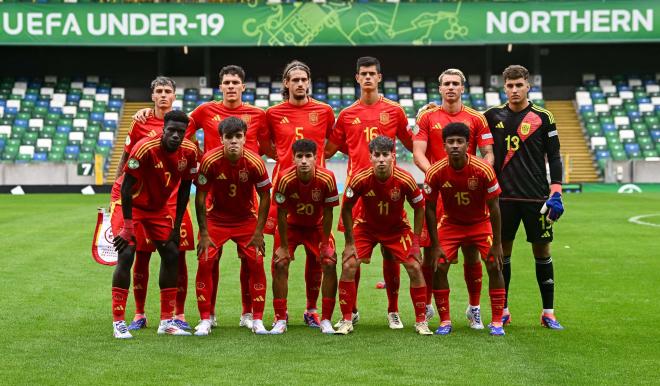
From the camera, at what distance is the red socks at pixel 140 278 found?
30.0ft

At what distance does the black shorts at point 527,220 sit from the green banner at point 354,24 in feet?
98.1

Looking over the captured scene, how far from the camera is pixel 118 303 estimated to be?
27.7 feet

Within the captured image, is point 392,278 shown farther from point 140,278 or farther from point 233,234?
point 140,278

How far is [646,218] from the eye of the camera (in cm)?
2211

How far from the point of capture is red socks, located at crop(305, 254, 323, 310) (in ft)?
30.6

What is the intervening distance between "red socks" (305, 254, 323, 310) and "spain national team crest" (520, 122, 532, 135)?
2.20 metres

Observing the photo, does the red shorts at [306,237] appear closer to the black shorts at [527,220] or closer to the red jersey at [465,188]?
the red jersey at [465,188]

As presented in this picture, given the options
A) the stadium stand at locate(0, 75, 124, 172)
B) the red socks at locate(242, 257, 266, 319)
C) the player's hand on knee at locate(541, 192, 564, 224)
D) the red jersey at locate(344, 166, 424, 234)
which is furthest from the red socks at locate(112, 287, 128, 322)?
the stadium stand at locate(0, 75, 124, 172)

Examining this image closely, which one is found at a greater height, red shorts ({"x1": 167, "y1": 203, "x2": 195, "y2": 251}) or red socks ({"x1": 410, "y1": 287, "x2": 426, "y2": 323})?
red shorts ({"x1": 167, "y1": 203, "x2": 195, "y2": 251})

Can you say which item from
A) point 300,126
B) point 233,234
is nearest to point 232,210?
point 233,234

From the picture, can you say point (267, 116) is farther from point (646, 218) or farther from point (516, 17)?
point (516, 17)

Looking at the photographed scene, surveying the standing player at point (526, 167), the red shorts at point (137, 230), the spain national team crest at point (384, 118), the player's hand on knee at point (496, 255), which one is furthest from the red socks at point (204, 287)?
the standing player at point (526, 167)

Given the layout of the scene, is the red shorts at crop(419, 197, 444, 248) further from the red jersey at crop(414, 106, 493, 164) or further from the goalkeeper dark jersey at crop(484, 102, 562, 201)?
the goalkeeper dark jersey at crop(484, 102, 562, 201)

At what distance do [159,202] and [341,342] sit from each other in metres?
2.01
